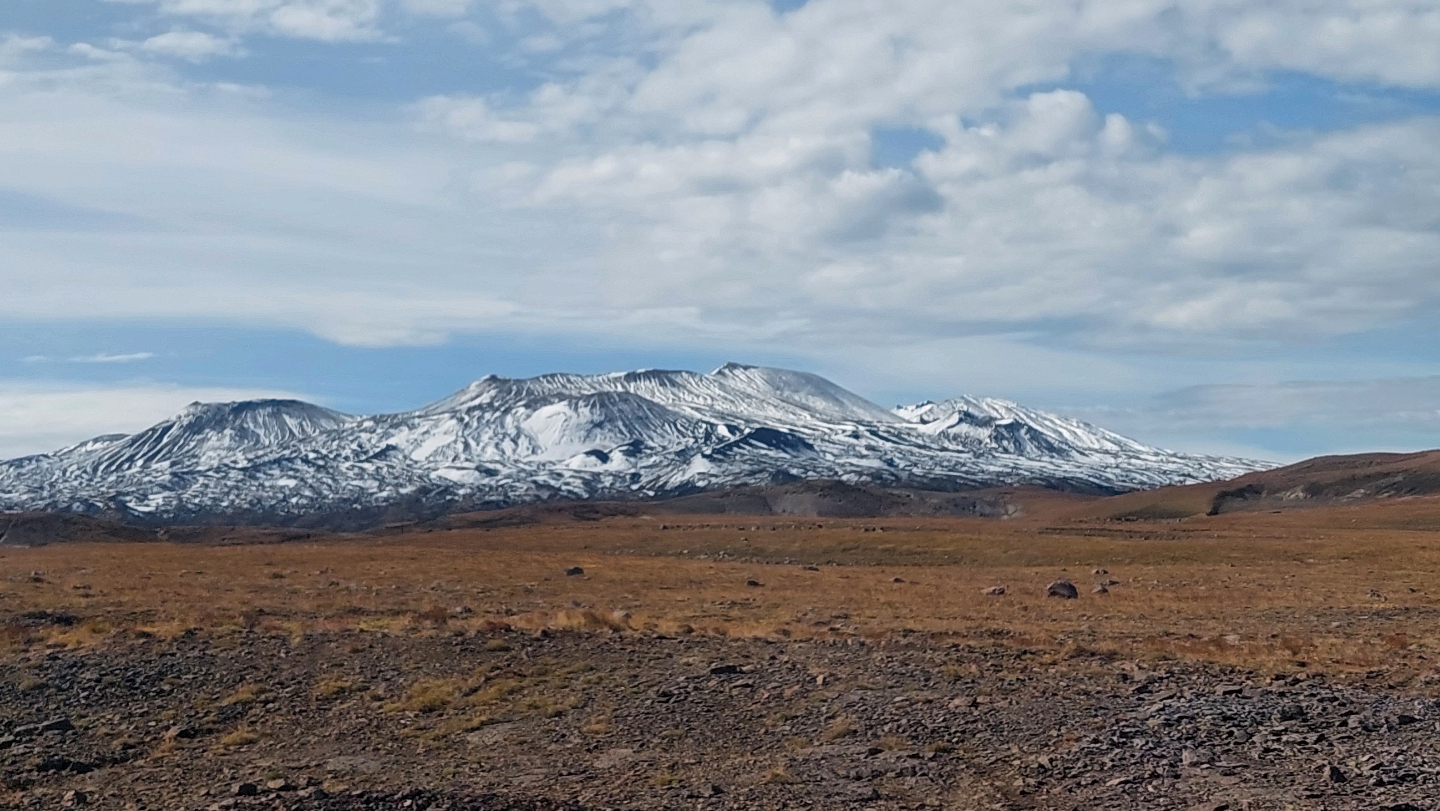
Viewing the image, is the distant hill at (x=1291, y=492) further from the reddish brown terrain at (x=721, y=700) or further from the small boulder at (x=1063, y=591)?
the reddish brown terrain at (x=721, y=700)

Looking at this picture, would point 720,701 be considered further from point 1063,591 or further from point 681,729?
point 1063,591

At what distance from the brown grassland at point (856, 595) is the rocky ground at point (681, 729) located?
8.00 feet

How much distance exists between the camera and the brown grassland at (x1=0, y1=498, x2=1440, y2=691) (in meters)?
24.6

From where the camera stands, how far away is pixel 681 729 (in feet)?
55.5

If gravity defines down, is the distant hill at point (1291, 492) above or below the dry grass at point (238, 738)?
above

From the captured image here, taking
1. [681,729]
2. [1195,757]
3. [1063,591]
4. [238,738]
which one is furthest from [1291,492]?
[238,738]

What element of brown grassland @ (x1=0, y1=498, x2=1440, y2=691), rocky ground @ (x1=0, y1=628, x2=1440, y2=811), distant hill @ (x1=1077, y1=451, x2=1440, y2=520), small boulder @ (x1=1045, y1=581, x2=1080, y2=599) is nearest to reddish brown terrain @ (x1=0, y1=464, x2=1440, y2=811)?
rocky ground @ (x1=0, y1=628, x2=1440, y2=811)

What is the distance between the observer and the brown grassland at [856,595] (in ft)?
80.7

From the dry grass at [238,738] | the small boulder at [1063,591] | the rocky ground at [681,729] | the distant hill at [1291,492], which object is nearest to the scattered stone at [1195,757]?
the rocky ground at [681,729]

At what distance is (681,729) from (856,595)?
21137 millimetres

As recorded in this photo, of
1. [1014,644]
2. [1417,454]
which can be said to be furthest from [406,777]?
[1417,454]

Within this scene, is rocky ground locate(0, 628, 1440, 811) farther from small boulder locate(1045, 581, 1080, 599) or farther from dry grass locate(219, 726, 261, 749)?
small boulder locate(1045, 581, 1080, 599)

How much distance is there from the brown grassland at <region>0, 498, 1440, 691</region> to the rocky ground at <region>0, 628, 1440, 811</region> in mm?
2439

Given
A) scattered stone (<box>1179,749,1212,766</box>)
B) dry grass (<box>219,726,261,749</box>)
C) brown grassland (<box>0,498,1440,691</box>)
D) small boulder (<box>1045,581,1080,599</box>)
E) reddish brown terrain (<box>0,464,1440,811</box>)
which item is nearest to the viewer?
scattered stone (<box>1179,749,1212,766</box>)
